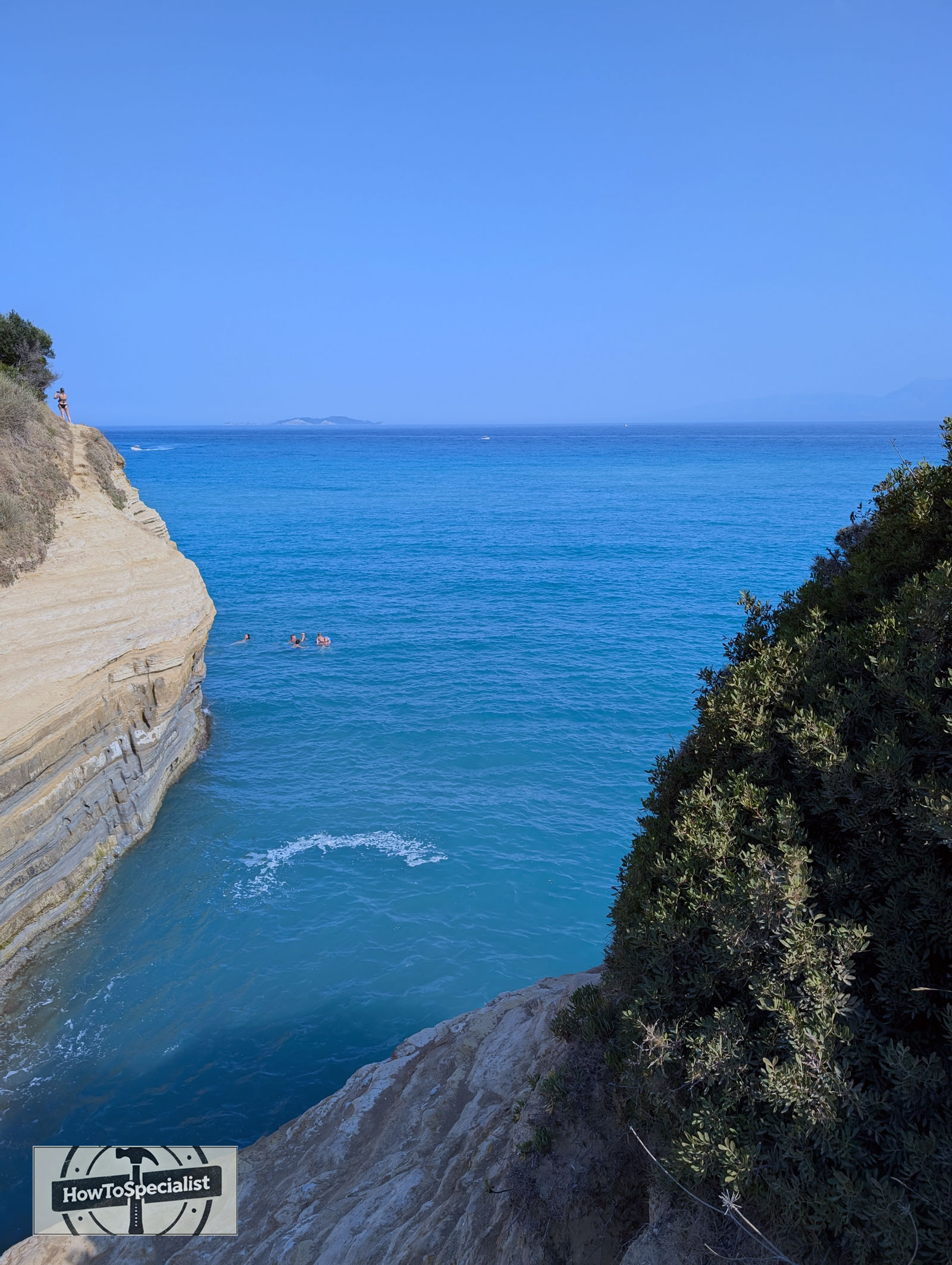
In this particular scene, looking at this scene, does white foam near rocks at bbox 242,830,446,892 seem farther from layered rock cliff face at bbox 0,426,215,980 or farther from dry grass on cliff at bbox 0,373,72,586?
dry grass on cliff at bbox 0,373,72,586

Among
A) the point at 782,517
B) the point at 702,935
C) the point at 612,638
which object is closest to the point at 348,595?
the point at 612,638

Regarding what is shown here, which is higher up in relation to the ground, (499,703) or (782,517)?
(782,517)

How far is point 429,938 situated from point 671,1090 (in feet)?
36.3

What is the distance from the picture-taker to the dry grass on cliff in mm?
20516

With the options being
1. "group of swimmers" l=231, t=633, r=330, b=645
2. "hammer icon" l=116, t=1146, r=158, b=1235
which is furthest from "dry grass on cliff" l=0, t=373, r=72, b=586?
"hammer icon" l=116, t=1146, r=158, b=1235

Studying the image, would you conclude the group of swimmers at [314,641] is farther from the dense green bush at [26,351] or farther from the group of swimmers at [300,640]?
the dense green bush at [26,351]

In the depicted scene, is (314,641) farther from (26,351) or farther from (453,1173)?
(453,1173)

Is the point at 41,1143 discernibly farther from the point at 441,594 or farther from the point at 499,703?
the point at 441,594

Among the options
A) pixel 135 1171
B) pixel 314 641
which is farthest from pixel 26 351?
pixel 135 1171

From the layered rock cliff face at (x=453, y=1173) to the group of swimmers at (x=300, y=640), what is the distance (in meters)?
22.2

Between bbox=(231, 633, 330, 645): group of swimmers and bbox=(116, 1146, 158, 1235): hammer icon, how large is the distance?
72.6ft

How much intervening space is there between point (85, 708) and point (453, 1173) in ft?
39.9

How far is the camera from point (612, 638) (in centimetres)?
3222

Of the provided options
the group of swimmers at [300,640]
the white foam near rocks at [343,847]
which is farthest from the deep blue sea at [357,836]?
the group of swimmers at [300,640]
